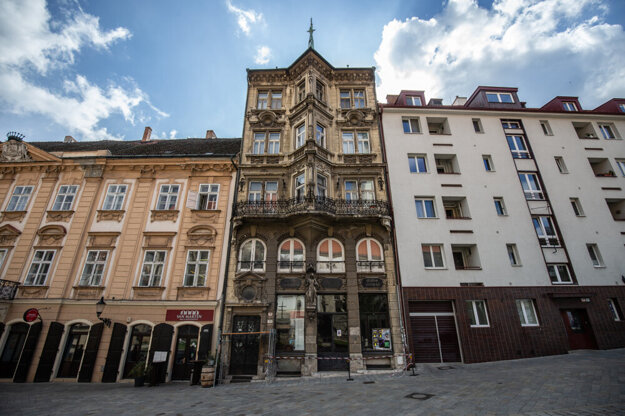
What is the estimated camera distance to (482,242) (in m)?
16.4

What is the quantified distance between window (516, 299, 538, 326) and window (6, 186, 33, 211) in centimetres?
3098

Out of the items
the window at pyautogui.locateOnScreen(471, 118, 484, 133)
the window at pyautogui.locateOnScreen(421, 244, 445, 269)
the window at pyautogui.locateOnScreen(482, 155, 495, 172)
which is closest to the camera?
the window at pyautogui.locateOnScreen(421, 244, 445, 269)

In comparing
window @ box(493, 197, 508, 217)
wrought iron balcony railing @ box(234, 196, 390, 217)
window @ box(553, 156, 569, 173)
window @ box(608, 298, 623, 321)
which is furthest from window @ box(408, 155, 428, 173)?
window @ box(608, 298, 623, 321)

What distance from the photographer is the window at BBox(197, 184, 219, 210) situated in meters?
17.2

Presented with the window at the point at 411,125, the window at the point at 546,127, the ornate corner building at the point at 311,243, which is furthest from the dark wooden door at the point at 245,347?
the window at the point at 546,127

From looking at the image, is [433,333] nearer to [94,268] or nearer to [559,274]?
[559,274]

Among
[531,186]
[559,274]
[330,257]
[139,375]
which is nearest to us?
[139,375]

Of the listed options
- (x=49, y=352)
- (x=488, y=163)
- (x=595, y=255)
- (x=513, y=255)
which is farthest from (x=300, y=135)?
(x=595, y=255)

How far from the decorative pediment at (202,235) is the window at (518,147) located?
21.0 metres

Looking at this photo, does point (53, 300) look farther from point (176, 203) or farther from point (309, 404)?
point (309, 404)

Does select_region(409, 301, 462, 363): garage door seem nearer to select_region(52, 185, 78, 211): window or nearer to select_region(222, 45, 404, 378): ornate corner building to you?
select_region(222, 45, 404, 378): ornate corner building

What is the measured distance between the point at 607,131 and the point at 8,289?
1646 inches

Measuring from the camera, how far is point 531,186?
18.4 m

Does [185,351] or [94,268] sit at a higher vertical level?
[94,268]
